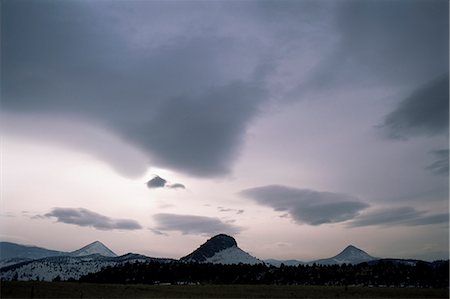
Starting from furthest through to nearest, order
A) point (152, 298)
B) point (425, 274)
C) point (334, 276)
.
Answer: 1. point (334, 276)
2. point (425, 274)
3. point (152, 298)

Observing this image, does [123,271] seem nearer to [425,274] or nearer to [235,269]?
[235,269]

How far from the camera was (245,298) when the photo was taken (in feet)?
221

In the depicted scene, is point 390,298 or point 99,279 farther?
point 99,279

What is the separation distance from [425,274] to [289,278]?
1717 inches

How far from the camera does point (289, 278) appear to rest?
137 metres

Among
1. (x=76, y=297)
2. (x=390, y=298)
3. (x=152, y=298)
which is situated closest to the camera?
(x=76, y=297)

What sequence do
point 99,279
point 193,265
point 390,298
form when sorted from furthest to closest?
1. point 193,265
2. point 99,279
3. point 390,298

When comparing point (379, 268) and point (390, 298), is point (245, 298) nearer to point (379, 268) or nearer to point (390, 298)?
point (390, 298)

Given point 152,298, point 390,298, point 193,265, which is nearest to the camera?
point 152,298

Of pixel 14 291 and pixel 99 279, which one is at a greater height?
pixel 14 291

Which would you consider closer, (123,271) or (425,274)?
(425,274)

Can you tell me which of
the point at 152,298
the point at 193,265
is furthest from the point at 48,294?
the point at 193,265

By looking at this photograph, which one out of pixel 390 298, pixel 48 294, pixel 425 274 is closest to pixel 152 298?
pixel 48 294

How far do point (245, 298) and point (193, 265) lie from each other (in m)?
98.3
